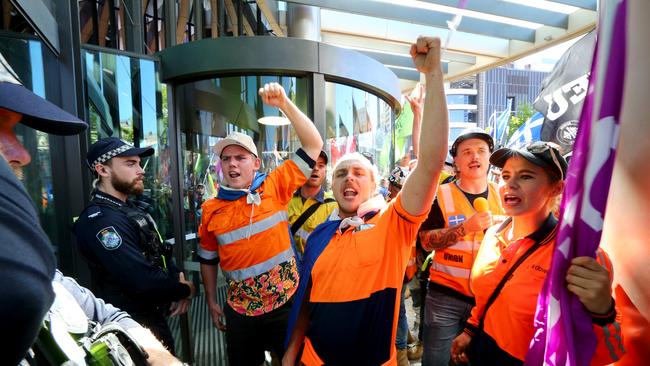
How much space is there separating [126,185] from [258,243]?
3.15ft

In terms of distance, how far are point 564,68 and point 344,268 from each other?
2.59m

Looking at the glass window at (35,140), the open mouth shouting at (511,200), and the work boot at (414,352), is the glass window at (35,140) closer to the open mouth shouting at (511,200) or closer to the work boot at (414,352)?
the open mouth shouting at (511,200)

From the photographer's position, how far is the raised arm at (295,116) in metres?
2.18

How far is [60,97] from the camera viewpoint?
2750 millimetres

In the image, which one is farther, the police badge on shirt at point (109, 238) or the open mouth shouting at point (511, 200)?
the police badge on shirt at point (109, 238)

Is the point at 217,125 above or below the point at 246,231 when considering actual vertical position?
above

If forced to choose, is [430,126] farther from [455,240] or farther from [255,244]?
[255,244]

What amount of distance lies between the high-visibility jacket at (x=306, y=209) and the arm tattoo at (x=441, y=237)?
989 mm

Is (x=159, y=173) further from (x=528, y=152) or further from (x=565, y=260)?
(x=565, y=260)

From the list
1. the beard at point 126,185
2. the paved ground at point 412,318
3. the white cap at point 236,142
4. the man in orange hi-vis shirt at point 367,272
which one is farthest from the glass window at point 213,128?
the man in orange hi-vis shirt at point 367,272

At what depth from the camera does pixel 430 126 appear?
1.37 metres

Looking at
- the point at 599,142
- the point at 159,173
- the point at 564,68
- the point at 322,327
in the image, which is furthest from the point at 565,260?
the point at 159,173

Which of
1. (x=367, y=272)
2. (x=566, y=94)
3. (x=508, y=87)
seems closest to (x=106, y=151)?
(x=367, y=272)

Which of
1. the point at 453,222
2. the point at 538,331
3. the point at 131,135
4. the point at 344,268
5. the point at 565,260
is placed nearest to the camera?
the point at 565,260
